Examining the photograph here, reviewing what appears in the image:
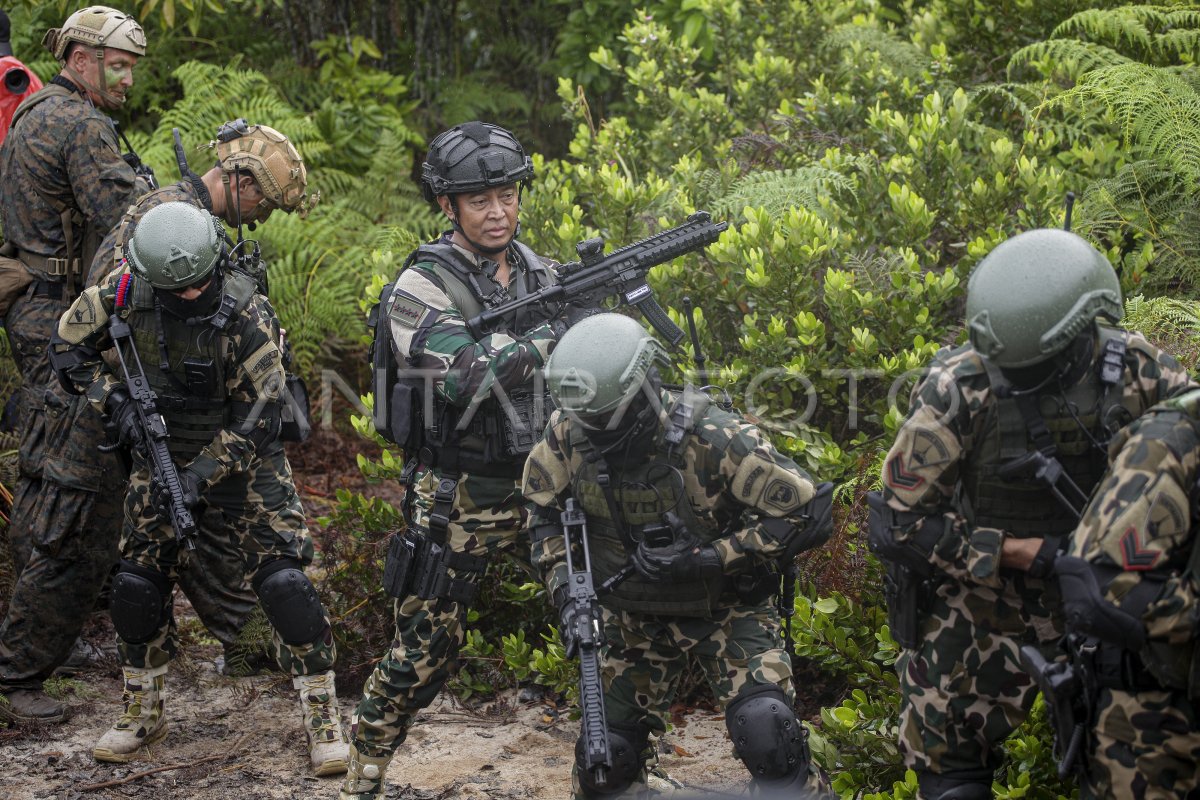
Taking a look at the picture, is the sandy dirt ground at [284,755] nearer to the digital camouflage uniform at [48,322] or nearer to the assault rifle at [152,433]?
the digital camouflage uniform at [48,322]

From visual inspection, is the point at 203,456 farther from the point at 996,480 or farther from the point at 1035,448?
the point at 1035,448

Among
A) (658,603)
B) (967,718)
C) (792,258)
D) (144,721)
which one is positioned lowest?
(144,721)

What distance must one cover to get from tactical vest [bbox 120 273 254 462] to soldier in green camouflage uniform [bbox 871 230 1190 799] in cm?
270

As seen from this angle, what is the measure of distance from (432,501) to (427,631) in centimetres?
46

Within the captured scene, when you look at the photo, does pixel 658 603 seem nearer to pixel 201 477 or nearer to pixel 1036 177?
pixel 201 477

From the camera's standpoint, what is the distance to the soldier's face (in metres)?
4.64

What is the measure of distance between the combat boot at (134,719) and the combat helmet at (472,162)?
2292mm

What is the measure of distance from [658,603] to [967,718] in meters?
0.93

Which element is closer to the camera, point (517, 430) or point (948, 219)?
point (517, 430)

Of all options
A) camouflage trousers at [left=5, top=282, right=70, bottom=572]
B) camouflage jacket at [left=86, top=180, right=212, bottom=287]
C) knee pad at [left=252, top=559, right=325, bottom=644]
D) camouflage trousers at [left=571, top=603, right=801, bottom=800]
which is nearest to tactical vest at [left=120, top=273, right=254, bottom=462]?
camouflage jacket at [left=86, top=180, right=212, bottom=287]

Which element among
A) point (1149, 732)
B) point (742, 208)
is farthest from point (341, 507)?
point (1149, 732)

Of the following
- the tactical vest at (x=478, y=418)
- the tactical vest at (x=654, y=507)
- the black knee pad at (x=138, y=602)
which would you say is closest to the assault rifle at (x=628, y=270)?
the tactical vest at (x=478, y=418)

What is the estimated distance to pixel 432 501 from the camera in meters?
4.59

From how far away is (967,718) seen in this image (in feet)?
11.7
